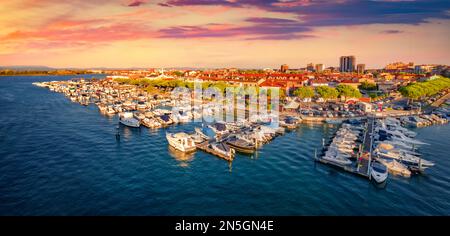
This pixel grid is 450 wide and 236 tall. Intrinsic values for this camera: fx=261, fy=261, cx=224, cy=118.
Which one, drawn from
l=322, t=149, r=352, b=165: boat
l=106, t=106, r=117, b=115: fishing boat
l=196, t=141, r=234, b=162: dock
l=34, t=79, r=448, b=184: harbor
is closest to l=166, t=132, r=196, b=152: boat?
l=34, t=79, r=448, b=184: harbor

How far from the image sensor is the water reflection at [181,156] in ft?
127

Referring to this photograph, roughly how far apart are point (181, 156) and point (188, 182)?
9.65 metres

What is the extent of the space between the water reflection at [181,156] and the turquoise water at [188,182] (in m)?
0.16

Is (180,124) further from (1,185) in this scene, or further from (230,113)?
(1,185)

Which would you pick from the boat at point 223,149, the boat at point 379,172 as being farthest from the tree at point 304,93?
the boat at point 379,172

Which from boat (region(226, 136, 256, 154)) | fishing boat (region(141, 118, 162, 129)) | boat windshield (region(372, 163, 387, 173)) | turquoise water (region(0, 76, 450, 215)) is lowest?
turquoise water (region(0, 76, 450, 215))

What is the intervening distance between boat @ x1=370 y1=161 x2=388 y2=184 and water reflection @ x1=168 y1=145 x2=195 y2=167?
81.3 feet

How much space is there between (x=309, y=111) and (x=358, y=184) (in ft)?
129

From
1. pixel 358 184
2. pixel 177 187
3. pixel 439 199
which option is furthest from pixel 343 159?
pixel 177 187

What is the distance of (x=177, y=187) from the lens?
31.1 metres

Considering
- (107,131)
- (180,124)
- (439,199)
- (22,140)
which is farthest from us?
(180,124)

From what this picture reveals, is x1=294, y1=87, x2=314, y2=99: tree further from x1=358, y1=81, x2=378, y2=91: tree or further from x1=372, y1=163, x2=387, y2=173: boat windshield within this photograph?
x1=372, y1=163, x2=387, y2=173: boat windshield

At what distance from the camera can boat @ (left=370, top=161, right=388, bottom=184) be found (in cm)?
3206

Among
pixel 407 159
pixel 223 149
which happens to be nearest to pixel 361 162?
pixel 407 159
